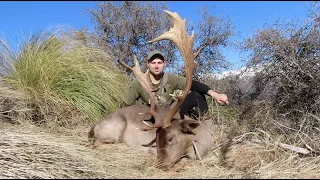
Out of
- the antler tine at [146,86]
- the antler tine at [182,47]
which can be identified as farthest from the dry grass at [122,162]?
the antler tine at [182,47]

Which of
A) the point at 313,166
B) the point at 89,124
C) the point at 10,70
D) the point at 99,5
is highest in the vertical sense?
the point at 99,5

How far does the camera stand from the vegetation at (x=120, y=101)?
416 centimetres

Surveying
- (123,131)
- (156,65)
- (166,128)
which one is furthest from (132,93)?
(166,128)

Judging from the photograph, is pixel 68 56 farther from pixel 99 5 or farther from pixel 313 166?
pixel 313 166

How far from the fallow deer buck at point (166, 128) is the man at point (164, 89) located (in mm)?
523

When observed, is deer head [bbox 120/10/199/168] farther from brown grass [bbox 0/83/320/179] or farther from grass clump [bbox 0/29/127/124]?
grass clump [bbox 0/29/127/124]

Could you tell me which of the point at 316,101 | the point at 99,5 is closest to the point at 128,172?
the point at 316,101

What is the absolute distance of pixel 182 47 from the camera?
4.75 meters

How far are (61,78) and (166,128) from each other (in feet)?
8.19

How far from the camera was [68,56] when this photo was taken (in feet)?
22.2

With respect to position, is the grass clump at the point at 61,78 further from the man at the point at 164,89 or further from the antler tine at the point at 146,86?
the antler tine at the point at 146,86

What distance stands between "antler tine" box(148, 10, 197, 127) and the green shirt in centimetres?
126

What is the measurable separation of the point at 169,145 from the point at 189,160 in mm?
326

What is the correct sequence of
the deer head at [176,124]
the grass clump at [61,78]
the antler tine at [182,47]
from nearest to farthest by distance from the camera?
the deer head at [176,124]
the antler tine at [182,47]
the grass clump at [61,78]
